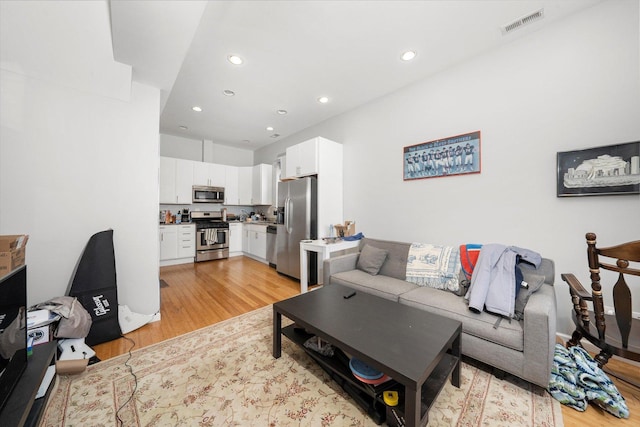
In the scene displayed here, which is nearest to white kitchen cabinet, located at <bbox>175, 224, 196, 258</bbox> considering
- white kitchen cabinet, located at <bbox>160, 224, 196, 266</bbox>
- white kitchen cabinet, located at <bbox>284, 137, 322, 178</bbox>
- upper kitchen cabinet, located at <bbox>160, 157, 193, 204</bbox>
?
white kitchen cabinet, located at <bbox>160, 224, 196, 266</bbox>

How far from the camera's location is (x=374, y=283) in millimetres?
2379

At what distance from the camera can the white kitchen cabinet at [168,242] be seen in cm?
462

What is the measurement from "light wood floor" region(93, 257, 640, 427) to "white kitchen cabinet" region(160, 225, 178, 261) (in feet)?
0.89

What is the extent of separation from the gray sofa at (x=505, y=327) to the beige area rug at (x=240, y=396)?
17 centimetres

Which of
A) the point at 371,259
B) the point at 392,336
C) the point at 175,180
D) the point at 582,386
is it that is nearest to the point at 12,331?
the point at 392,336

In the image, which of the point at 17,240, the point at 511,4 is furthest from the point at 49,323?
the point at 511,4

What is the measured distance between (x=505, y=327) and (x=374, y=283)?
1.08 m

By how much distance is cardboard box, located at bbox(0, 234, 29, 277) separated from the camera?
4.63ft

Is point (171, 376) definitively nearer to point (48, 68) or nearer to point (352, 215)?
point (48, 68)

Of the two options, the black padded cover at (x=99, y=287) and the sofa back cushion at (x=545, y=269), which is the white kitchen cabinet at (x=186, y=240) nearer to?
the black padded cover at (x=99, y=287)

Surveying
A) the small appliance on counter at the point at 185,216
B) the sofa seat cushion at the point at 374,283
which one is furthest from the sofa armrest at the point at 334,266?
the small appliance on counter at the point at 185,216

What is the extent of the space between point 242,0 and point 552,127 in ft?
9.60

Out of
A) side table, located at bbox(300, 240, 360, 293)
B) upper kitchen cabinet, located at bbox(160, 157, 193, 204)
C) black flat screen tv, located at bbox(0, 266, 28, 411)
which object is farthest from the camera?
upper kitchen cabinet, located at bbox(160, 157, 193, 204)

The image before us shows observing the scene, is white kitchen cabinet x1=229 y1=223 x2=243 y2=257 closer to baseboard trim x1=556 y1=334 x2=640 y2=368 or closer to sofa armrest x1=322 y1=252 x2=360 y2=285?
sofa armrest x1=322 y1=252 x2=360 y2=285
